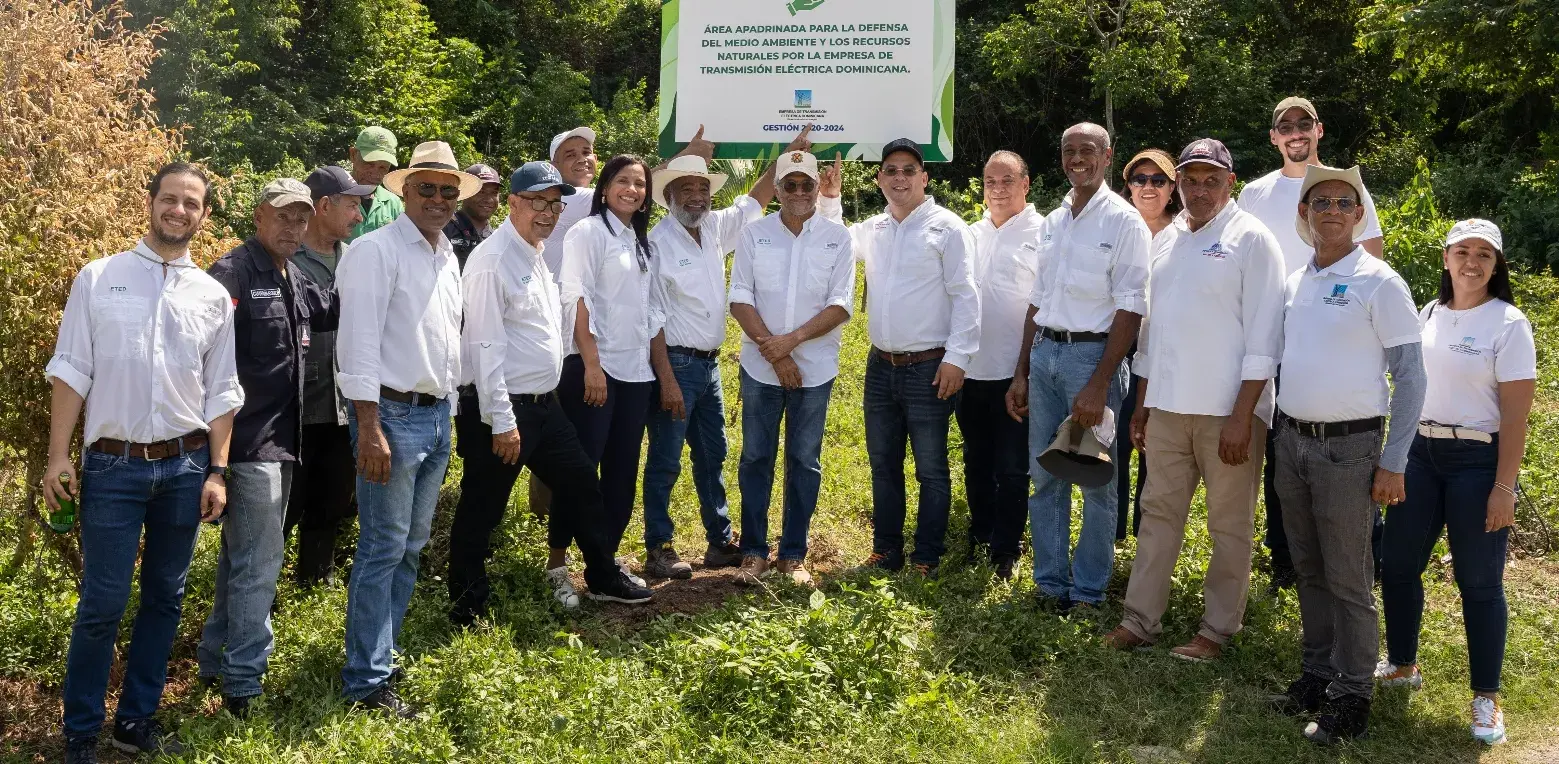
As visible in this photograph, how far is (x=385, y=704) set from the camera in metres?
4.79

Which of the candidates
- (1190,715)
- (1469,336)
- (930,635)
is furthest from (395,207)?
(1469,336)

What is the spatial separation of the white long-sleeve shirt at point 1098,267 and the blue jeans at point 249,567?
3581 mm

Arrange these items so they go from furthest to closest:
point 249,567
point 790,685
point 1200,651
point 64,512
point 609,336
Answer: point 609,336, point 1200,651, point 790,685, point 249,567, point 64,512

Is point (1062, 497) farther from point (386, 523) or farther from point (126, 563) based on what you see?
point (126, 563)

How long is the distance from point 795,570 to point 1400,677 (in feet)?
9.38

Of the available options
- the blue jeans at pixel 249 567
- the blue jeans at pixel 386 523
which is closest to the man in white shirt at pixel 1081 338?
the blue jeans at pixel 386 523

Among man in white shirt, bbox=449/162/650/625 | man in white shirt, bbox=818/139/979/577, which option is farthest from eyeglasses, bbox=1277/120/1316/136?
man in white shirt, bbox=449/162/650/625

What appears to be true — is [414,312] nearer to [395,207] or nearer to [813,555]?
[395,207]

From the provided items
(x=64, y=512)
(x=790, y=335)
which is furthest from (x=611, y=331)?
(x=64, y=512)

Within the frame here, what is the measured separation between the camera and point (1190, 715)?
16.9 feet

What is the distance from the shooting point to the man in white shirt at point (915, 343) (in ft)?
20.6

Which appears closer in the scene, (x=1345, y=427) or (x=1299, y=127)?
(x=1345, y=427)

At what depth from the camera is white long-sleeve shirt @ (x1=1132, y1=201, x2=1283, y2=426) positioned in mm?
5246

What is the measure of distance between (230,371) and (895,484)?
335 cm
